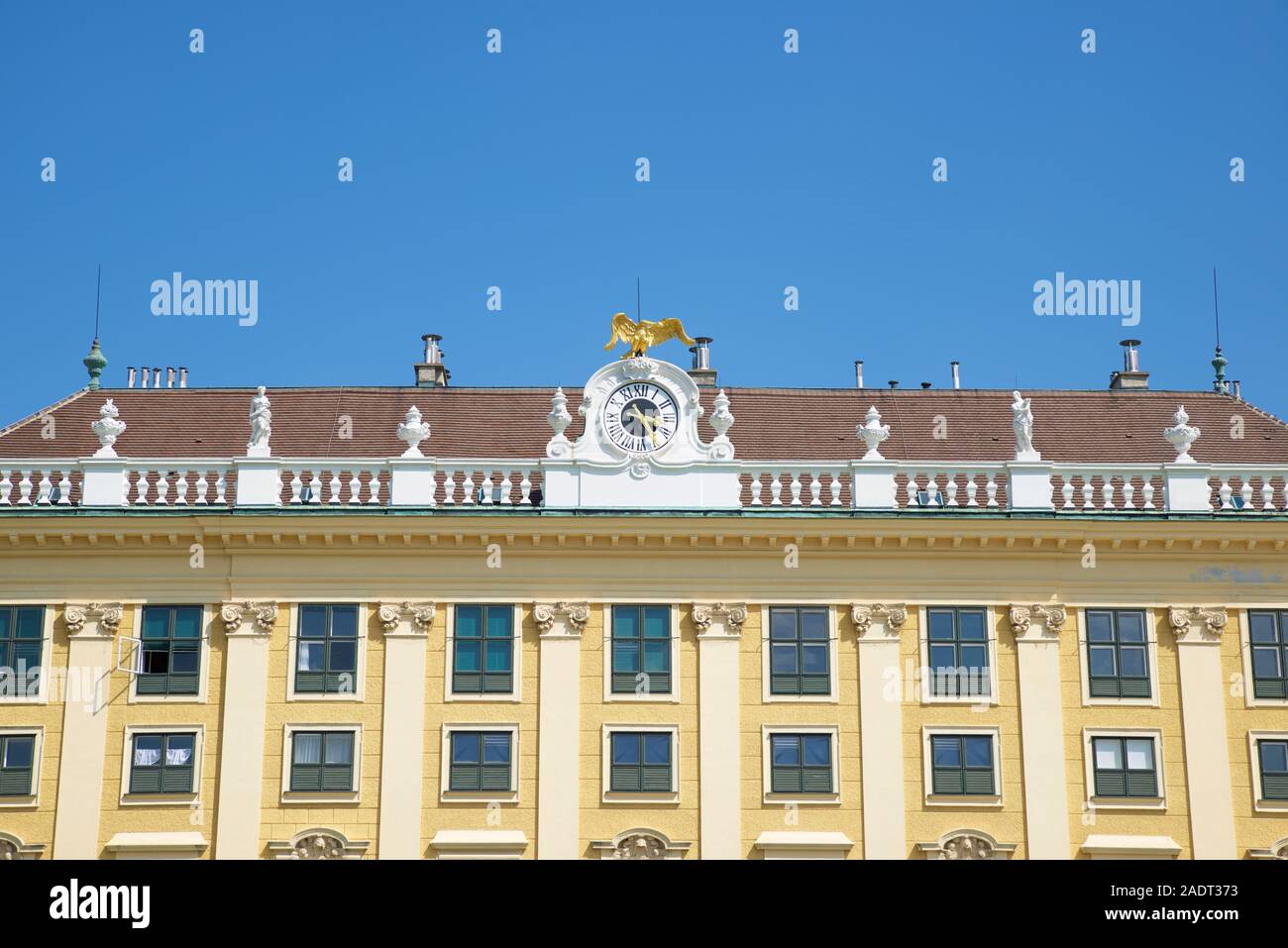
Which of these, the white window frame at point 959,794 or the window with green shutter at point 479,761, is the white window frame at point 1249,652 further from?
the window with green shutter at point 479,761

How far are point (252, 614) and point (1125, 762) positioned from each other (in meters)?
16.6

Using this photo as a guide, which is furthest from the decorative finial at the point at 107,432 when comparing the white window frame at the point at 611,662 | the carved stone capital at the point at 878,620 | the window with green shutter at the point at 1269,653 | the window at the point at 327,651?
the window with green shutter at the point at 1269,653

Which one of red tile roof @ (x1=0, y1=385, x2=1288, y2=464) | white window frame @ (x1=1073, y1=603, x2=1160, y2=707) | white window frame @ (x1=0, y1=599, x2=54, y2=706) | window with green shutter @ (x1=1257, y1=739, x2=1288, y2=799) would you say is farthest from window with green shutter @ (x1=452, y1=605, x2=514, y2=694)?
window with green shutter @ (x1=1257, y1=739, x2=1288, y2=799)

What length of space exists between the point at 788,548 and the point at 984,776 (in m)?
5.61

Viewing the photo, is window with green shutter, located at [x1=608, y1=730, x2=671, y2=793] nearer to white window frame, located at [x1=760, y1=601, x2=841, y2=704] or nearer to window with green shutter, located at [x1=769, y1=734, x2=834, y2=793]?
window with green shutter, located at [x1=769, y1=734, x2=834, y2=793]

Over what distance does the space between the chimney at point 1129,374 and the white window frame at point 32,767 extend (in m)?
26.3

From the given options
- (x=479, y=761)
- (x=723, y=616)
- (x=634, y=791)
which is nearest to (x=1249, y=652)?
(x=723, y=616)

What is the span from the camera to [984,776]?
35969 mm

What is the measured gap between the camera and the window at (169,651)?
119ft

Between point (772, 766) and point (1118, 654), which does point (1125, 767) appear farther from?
point (772, 766)

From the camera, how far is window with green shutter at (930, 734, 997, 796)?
35875 millimetres
